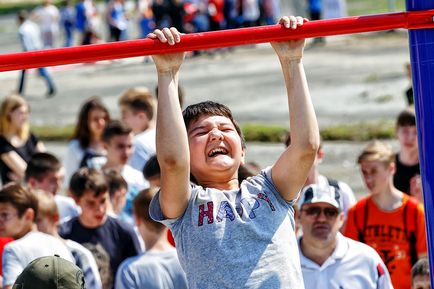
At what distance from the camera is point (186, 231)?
3.96m

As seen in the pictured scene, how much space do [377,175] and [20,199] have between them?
2379 millimetres

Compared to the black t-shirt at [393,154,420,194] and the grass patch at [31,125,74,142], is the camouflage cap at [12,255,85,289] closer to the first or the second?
the black t-shirt at [393,154,420,194]

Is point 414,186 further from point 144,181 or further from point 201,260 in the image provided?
point 201,260

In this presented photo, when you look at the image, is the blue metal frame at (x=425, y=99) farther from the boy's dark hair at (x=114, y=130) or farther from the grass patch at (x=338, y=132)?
the grass patch at (x=338, y=132)

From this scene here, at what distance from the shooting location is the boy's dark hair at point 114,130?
27.8 ft

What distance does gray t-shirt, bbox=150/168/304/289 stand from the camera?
3881 mm

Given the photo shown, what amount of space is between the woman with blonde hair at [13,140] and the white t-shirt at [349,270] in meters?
4.29

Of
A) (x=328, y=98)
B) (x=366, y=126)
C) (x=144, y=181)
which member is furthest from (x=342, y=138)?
(x=144, y=181)

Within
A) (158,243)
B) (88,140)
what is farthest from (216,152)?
(88,140)

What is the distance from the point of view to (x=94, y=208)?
23.0ft

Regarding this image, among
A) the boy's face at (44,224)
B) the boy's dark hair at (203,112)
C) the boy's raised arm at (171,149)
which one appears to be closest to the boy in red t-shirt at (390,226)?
the boy's face at (44,224)

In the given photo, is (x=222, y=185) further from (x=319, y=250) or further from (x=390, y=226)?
(x=390, y=226)

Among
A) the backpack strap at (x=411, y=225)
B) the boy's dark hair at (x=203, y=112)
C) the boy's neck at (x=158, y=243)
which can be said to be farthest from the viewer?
the backpack strap at (x=411, y=225)

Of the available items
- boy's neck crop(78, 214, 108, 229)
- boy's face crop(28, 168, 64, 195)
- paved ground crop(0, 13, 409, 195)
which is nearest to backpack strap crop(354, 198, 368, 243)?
boy's neck crop(78, 214, 108, 229)
